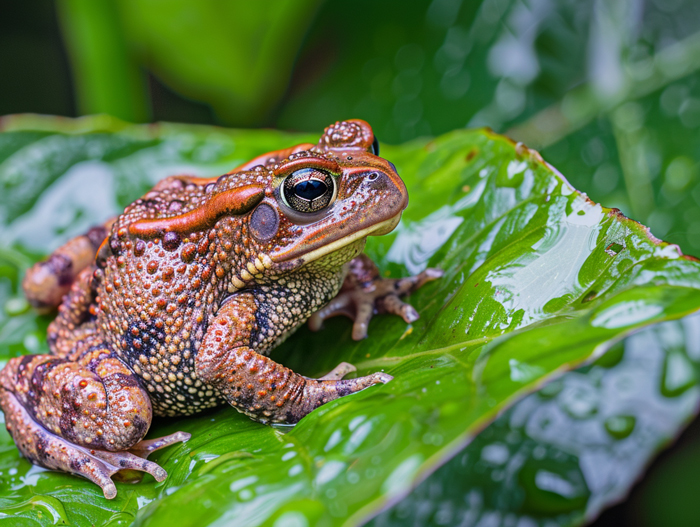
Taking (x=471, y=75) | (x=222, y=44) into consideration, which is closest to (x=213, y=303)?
(x=222, y=44)

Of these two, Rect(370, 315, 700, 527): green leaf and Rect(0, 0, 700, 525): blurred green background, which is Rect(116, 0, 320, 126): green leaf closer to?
Rect(0, 0, 700, 525): blurred green background

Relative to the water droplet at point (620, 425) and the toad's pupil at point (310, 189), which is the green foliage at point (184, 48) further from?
the water droplet at point (620, 425)

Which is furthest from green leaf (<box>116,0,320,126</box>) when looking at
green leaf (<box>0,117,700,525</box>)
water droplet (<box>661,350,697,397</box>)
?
water droplet (<box>661,350,697,397</box>)

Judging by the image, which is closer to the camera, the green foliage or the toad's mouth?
the toad's mouth

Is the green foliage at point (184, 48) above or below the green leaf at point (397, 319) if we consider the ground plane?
above

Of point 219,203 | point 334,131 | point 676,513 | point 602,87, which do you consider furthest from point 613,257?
point 602,87

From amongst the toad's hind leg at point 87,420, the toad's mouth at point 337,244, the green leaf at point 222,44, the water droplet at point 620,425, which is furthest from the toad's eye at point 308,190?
the green leaf at point 222,44

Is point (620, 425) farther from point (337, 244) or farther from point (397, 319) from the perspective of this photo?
point (337, 244)

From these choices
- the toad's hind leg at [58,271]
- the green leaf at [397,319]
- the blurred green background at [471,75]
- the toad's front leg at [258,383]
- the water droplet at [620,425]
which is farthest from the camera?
the blurred green background at [471,75]
